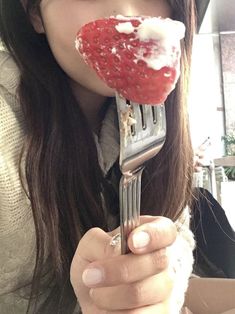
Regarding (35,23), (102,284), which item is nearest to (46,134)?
(35,23)

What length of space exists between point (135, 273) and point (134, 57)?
20 cm

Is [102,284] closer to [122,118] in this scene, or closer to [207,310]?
[122,118]

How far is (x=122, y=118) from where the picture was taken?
35 cm

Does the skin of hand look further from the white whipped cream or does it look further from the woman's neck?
the woman's neck

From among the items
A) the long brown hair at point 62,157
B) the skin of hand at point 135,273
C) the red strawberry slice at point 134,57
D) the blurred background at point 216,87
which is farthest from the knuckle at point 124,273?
the blurred background at point 216,87

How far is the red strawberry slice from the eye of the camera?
1.11 ft

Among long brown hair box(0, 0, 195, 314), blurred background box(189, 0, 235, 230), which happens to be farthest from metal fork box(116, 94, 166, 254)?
blurred background box(189, 0, 235, 230)

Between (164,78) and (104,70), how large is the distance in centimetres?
5

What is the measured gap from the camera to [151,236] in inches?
16.3

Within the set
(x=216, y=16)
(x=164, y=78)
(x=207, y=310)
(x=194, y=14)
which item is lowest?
(x=207, y=310)

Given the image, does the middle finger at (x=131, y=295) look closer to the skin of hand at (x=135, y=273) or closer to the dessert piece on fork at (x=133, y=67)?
the skin of hand at (x=135, y=273)

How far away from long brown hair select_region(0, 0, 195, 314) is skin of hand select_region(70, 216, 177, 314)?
0.73 ft

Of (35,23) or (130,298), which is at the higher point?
(35,23)

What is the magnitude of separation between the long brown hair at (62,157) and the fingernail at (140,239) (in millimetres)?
282
